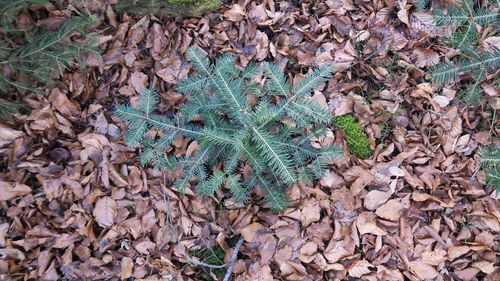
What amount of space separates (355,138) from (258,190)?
668mm

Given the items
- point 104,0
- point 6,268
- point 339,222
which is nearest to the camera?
point 6,268

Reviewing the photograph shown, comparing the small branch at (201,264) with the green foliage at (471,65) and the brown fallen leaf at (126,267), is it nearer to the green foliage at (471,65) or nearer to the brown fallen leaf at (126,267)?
the brown fallen leaf at (126,267)

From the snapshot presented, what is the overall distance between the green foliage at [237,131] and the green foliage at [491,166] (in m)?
0.79

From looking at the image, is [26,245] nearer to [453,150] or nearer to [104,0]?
[104,0]

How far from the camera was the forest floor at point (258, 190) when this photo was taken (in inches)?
96.3

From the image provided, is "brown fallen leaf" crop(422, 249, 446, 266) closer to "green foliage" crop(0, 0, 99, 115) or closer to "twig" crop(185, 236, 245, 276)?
"twig" crop(185, 236, 245, 276)

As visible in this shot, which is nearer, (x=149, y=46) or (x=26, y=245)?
(x=26, y=245)

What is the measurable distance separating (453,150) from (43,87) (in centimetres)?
251

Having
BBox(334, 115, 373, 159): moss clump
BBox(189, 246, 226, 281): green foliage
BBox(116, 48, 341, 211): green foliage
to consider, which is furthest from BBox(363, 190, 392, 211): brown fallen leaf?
BBox(189, 246, 226, 281): green foliage

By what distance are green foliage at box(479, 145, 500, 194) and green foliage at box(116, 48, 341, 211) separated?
795mm

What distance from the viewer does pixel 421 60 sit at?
9.04ft

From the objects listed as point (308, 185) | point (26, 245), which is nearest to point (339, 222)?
point (308, 185)

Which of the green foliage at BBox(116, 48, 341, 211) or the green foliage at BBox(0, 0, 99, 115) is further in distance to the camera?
the green foliage at BBox(0, 0, 99, 115)

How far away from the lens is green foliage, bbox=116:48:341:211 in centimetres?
216
